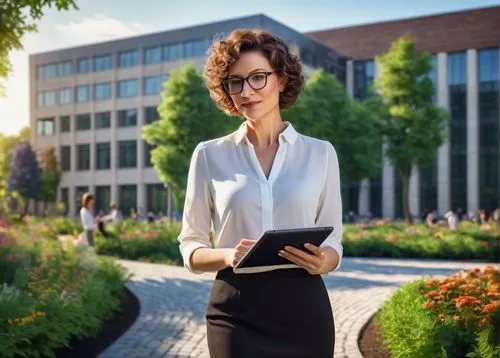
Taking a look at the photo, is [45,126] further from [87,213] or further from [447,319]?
[447,319]

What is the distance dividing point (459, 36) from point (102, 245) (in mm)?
44894

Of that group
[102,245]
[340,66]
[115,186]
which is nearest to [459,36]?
[340,66]

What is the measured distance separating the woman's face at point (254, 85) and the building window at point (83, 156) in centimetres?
6699

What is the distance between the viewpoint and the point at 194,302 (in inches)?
445

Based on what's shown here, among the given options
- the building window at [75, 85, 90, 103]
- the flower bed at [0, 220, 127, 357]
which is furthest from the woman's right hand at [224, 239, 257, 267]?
the building window at [75, 85, 90, 103]

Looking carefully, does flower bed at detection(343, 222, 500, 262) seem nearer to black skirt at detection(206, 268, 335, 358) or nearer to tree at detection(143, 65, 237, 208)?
tree at detection(143, 65, 237, 208)

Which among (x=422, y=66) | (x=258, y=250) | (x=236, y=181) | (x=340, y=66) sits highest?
(x=340, y=66)

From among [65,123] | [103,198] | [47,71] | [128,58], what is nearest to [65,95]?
[65,123]

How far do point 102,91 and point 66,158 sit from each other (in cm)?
819

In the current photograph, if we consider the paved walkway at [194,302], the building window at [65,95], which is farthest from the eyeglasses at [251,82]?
the building window at [65,95]

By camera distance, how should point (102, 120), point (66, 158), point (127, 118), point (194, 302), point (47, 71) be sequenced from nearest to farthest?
point (194, 302)
point (127, 118)
point (102, 120)
point (66, 158)
point (47, 71)

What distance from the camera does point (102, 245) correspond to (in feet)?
70.6

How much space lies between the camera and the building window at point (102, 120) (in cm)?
6738

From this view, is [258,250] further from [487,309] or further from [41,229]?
[41,229]
